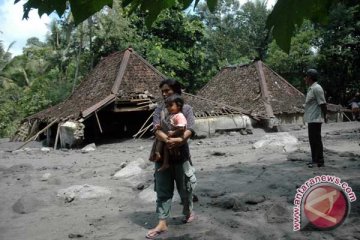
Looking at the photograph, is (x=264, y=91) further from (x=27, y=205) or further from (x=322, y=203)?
(x=322, y=203)

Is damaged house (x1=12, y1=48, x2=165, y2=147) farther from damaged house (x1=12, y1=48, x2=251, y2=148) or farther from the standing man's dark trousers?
the standing man's dark trousers

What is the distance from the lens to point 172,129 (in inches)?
151

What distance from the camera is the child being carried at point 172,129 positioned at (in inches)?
150

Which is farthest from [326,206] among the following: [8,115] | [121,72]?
[8,115]

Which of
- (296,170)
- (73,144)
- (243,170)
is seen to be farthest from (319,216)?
(73,144)

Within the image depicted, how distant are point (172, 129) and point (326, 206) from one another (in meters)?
1.57

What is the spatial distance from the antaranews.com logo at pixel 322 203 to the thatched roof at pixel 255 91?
15108 millimetres

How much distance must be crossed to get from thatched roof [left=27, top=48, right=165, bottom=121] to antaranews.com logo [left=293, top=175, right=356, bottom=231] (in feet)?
38.0

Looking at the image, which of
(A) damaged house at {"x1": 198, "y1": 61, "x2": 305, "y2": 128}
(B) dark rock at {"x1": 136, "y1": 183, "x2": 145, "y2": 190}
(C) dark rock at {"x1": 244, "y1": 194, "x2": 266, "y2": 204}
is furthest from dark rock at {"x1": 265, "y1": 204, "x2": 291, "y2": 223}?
(A) damaged house at {"x1": 198, "y1": 61, "x2": 305, "y2": 128}

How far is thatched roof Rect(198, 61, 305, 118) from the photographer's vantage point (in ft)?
64.7

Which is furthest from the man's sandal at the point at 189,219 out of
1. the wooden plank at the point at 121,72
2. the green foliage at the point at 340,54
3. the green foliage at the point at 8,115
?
the green foliage at the point at 8,115

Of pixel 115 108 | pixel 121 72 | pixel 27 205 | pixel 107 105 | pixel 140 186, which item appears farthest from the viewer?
pixel 121 72

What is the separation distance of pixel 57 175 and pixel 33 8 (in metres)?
7.24

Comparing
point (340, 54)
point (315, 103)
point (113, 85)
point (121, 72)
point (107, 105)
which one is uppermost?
point (340, 54)
